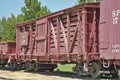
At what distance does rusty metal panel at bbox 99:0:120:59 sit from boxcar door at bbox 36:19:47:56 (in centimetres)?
651

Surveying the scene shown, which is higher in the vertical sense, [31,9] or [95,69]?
[31,9]

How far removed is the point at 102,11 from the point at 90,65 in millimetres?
2897

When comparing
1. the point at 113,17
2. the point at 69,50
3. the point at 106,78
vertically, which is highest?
the point at 113,17

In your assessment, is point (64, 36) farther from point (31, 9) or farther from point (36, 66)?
point (31, 9)

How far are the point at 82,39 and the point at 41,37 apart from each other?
5.75m

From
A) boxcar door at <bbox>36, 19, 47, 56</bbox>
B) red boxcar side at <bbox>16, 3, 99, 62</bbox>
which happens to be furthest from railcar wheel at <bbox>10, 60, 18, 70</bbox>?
boxcar door at <bbox>36, 19, 47, 56</bbox>

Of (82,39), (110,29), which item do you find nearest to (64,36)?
(82,39)

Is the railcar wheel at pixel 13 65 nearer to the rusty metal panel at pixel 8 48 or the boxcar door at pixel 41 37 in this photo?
the rusty metal panel at pixel 8 48

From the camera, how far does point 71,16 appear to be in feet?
57.7

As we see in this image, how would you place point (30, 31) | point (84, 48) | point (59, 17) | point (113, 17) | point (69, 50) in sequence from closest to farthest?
point (113, 17) < point (84, 48) < point (69, 50) < point (59, 17) < point (30, 31)

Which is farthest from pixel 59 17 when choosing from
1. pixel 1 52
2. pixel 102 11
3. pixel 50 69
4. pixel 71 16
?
pixel 1 52

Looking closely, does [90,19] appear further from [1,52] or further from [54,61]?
[1,52]

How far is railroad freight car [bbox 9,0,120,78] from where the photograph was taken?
1423 cm

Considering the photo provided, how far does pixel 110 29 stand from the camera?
14242 mm
